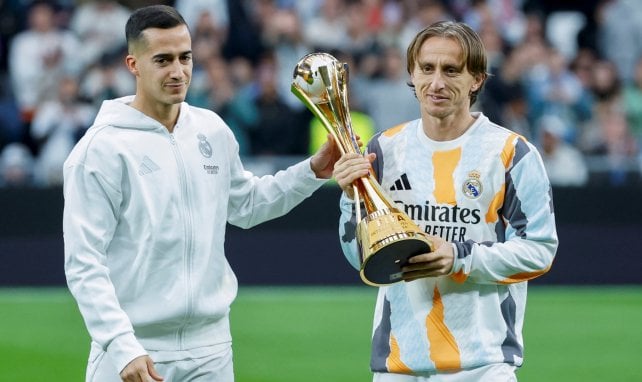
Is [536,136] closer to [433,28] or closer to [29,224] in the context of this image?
[29,224]

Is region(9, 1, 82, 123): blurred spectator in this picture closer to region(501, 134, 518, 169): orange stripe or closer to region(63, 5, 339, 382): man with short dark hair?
region(63, 5, 339, 382): man with short dark hair

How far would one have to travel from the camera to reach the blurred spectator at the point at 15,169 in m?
11.9

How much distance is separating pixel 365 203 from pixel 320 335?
227 inches

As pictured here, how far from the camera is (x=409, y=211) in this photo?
4906mm

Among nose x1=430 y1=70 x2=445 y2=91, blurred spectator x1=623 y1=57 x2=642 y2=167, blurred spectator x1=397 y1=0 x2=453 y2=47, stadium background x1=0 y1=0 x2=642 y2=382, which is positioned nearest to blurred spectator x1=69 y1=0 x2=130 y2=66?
stadium background x1=0 y1=0 x2=642 y2=382

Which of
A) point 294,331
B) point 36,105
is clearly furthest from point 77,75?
point 294,331

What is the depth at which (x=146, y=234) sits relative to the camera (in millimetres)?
4883

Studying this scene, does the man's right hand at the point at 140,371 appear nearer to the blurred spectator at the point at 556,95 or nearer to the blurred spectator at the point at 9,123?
the blurred spectator at the point at 9,123

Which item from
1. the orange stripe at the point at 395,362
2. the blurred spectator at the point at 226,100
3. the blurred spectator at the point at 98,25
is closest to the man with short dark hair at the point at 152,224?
the orange stripe at the point at 395,362

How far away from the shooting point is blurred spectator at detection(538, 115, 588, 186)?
39.9 feet

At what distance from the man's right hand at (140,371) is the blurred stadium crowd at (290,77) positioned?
7.47 meters

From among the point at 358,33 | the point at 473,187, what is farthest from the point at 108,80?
the point at 473,187

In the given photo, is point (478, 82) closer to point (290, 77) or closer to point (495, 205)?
point (495, 205)

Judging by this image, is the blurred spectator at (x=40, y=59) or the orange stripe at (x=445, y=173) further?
the blurred spectator at (x=40, y=59)
